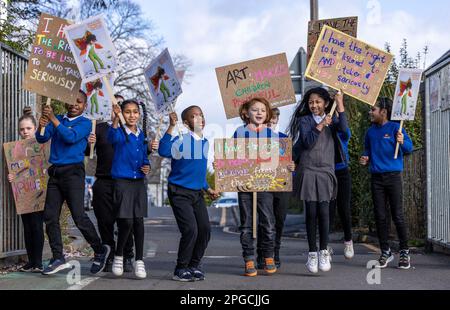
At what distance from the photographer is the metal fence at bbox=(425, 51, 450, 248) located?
982 centimetres

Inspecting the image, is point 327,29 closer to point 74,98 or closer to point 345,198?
point 345,198

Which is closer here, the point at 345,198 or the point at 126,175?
the point at 126,175

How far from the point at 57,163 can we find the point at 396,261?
3.97 meters

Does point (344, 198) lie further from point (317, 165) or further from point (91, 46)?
point (91, 46)

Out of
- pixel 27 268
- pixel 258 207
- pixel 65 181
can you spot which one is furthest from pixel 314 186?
pixel 27 268

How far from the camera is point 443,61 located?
9758mm

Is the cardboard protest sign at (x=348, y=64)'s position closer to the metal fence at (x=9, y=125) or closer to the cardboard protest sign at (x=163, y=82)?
the cardboard protest sign at (x=163, y=82)

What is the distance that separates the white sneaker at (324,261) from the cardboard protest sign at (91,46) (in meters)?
2.71

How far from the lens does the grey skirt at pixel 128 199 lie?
7980mm

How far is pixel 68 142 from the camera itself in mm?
8117

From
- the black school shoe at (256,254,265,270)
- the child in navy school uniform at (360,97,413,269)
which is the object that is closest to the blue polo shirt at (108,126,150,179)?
the black school shoe at (256,254,265,270)

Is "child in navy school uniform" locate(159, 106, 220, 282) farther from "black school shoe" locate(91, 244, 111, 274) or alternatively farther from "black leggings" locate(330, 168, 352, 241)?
"black leggings" locate(330, 168, 352, 241)

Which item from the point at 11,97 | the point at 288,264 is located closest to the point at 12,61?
the point at 11,97

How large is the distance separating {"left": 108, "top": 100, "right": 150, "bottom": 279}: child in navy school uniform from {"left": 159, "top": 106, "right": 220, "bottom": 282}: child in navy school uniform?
29cm
